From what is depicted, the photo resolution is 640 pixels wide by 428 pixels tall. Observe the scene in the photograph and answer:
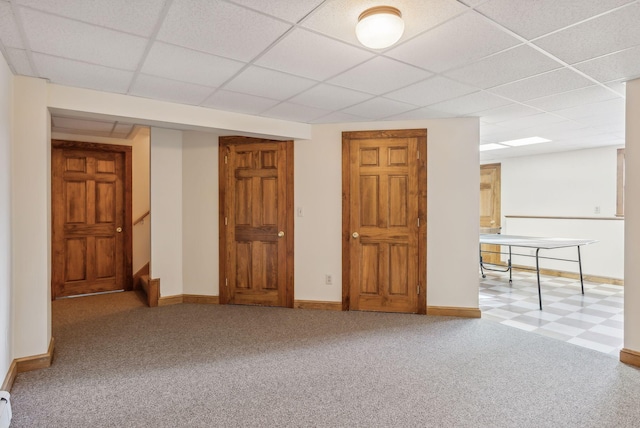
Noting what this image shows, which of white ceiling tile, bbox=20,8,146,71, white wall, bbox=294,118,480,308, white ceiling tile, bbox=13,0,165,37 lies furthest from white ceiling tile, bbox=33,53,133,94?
white wall, bbox=294,118,480,308

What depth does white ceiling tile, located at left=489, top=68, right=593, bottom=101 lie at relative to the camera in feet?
8.70

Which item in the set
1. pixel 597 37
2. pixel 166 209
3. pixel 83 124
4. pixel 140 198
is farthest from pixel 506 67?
pixel 140 198

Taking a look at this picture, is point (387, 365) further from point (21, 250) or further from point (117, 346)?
point (21, 250)

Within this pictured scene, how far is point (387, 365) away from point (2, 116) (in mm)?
3153

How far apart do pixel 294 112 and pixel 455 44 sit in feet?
6.23

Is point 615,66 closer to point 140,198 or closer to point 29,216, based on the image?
point 29,216

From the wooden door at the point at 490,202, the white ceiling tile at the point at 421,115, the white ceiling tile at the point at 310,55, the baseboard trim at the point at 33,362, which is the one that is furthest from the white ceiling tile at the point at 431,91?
the wooden door at the point at 490,202

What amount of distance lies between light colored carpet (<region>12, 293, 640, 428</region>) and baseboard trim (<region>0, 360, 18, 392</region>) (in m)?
0.06

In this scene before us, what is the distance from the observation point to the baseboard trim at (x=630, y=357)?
2.70m

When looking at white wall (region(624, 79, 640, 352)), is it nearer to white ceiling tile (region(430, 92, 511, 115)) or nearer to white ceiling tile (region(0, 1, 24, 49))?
white ceiling tile (region(430, 92, 511, 115))

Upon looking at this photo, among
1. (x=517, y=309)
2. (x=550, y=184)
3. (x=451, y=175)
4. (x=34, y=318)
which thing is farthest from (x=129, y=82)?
(x=550, y=184)

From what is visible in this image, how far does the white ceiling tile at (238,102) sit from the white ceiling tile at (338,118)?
0.70 meters

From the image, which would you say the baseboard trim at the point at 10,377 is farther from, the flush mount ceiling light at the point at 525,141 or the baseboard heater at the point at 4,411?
the flush mount ceiling light at the point at 525,141

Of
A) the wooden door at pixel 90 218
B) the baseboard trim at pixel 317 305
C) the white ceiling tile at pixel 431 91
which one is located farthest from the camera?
the wooden door at pixel 90 218
